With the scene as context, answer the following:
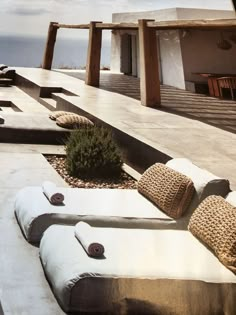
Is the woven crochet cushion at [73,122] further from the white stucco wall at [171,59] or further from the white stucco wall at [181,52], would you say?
the white stucco wall at [171,59]

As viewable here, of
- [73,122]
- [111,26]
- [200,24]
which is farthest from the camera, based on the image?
[111,26]

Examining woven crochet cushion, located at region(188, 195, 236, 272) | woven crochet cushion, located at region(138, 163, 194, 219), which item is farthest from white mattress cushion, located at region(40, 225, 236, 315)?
woven crochet cushion, located at region(138, 163, 194, 219)

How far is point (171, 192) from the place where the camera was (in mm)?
6723

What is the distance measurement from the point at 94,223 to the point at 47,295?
1.48 m

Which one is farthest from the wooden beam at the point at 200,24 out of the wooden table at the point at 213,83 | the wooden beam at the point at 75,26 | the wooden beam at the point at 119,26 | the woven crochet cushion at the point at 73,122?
the wooden beam at the point at 75,26

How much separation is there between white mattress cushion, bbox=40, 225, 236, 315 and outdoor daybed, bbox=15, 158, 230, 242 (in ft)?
3.82

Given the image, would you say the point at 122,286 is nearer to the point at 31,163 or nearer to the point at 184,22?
the point at 31,163

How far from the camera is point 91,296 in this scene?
4797 millimetres

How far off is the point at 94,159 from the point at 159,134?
72.6 inches

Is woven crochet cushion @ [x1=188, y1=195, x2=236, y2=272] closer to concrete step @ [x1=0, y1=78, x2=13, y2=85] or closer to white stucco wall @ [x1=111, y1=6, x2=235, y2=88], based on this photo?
white stucco wall @ [x1=111, y1=6, x2=235, y2=88]

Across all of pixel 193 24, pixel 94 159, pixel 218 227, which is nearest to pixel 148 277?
pixel 218 227

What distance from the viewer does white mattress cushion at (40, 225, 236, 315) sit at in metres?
4.78

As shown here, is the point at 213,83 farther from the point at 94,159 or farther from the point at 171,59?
the point at 94,159

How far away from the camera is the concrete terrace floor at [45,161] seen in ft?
16.8
